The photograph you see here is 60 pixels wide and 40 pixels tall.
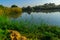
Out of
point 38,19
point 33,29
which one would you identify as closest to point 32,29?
point 33,29

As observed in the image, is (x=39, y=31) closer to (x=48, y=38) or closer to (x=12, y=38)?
(x=48, y=38)

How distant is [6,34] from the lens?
675 centimetres

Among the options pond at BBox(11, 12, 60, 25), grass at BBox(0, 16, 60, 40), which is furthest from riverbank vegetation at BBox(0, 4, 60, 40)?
pond at BBox(11, 12, 60, 25)

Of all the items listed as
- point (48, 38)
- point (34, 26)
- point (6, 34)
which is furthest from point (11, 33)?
point (34, 26)

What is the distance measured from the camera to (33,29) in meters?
8.11

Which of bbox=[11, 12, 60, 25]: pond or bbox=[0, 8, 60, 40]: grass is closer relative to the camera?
bbox=[0, 8, 60, 40]: grass

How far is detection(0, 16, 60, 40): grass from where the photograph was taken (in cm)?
745

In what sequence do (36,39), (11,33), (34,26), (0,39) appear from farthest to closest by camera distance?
(34,26) → (36,39) → (11,33) → (0,39)

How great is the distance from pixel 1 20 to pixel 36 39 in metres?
1.90

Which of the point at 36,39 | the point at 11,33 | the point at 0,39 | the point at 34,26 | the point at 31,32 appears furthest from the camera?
the point at 34,26

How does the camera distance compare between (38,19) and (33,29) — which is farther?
(38,19)

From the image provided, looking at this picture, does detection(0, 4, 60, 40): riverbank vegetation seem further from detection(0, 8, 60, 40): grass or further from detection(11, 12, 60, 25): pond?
detection(11, 12, 60, 25): pond

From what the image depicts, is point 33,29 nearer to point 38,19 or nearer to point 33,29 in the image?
point 33,29

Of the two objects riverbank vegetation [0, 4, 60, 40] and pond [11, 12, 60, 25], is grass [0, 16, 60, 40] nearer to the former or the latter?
riverbank vegetation [0, 4, 60, 40]
